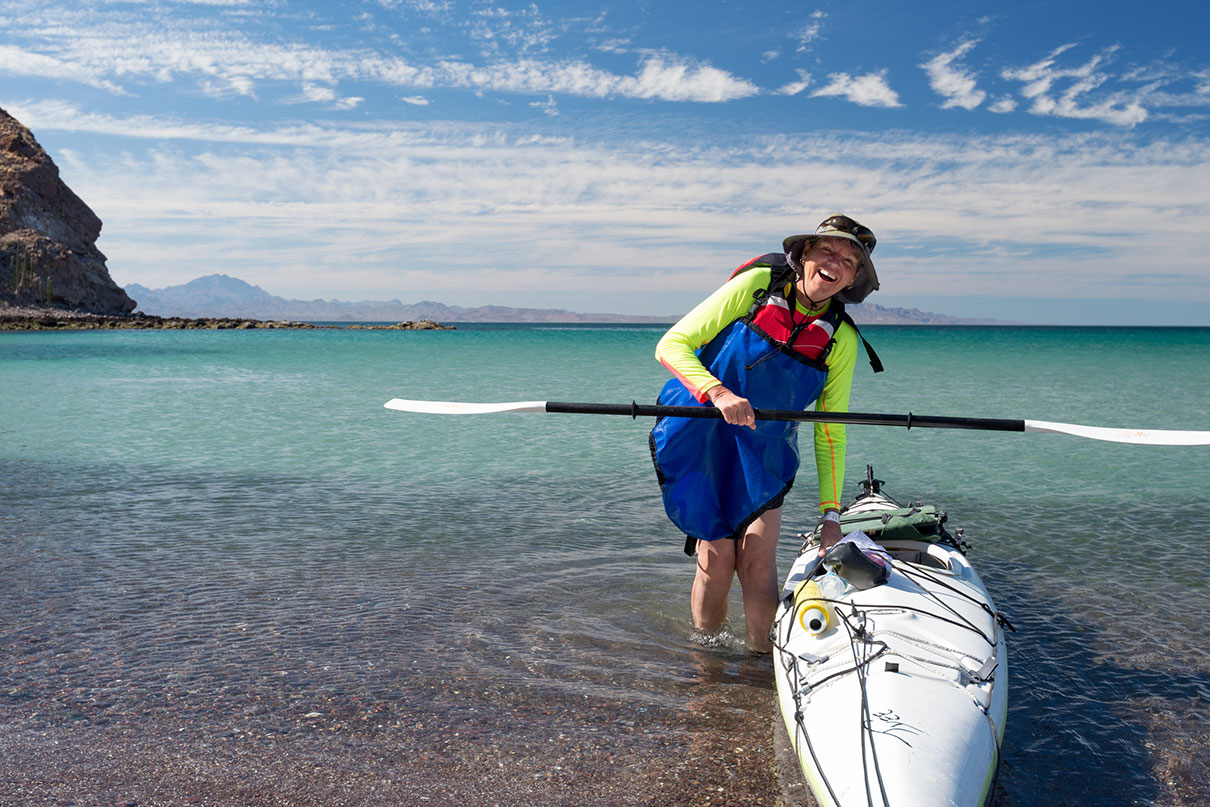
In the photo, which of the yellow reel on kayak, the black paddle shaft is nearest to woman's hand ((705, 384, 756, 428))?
the black paddle shaft

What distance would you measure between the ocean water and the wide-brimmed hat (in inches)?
81.2

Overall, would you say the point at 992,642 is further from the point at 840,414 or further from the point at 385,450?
the point at 385,450

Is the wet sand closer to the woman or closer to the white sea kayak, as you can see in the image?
the white sea kayak

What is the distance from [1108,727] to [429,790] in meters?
3.19

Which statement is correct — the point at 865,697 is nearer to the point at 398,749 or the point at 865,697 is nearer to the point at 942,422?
the point at 942,422

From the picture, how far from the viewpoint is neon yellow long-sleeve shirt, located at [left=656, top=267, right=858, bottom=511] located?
3.83 meters

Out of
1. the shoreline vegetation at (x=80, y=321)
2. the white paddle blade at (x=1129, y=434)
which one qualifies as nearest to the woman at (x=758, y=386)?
the white paddle blade at (x=1129, y=434)

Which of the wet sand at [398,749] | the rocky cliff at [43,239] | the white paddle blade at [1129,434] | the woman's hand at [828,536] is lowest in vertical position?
the wet sand at [398,749]

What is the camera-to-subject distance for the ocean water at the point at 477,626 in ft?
11.8

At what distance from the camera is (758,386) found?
4.07m

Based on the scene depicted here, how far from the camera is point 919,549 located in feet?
16.2

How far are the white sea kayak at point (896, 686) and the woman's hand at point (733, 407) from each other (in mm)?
979

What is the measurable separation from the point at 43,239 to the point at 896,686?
290 feet

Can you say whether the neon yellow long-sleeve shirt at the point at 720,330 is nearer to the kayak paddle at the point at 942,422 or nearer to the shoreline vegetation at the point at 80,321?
the kayak paddle at the point at 942,422
